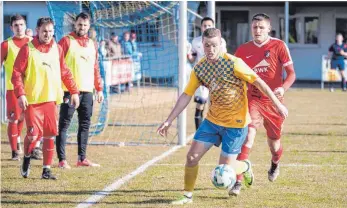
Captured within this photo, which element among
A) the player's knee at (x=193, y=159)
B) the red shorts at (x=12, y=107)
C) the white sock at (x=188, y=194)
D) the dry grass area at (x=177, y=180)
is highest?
the red shorts at (x=12, y=107)

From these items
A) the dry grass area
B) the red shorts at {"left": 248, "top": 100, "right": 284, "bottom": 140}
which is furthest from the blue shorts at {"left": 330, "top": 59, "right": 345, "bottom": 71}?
the red shorts at {"left": 248, "top": 100, "right": 284, "bottom": 140}

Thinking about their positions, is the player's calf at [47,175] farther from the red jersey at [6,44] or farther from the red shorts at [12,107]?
the red jersey at [6,44]

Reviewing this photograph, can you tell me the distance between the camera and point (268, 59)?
8562 mm

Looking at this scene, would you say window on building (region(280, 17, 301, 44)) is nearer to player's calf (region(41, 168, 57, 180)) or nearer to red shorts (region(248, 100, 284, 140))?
red shorts (region(248, 100, 284, 140))

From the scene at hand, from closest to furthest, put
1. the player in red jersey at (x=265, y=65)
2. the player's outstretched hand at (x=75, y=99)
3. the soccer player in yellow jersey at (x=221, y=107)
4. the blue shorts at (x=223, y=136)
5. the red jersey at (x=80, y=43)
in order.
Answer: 1. the soccer player in yellow jersey at (x=221, y=107)
2. the blue shorts at (x=223, y=136)
3. the player in red jersey at (x=265, y=65)
4. the player's outstretched hand at (x=75, y=99)
5. the red jersey at (x=80, y=43)

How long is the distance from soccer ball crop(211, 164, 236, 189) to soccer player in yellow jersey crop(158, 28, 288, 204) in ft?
A: 1.06

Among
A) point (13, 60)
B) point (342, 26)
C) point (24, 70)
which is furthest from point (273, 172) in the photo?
point (342, 26)

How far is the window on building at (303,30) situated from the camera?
109 ft

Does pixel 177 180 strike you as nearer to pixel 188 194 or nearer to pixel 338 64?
pixel 188 194

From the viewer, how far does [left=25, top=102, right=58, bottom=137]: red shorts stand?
893 centimetres

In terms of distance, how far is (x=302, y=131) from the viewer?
1448 centimetres

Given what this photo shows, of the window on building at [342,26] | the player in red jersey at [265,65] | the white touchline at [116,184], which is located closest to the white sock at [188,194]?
the white touchline at [116,184]

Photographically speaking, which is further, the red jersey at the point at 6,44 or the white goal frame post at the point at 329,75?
the white goal frame post at the point at 329,75

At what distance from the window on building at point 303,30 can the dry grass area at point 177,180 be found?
2027 cm
